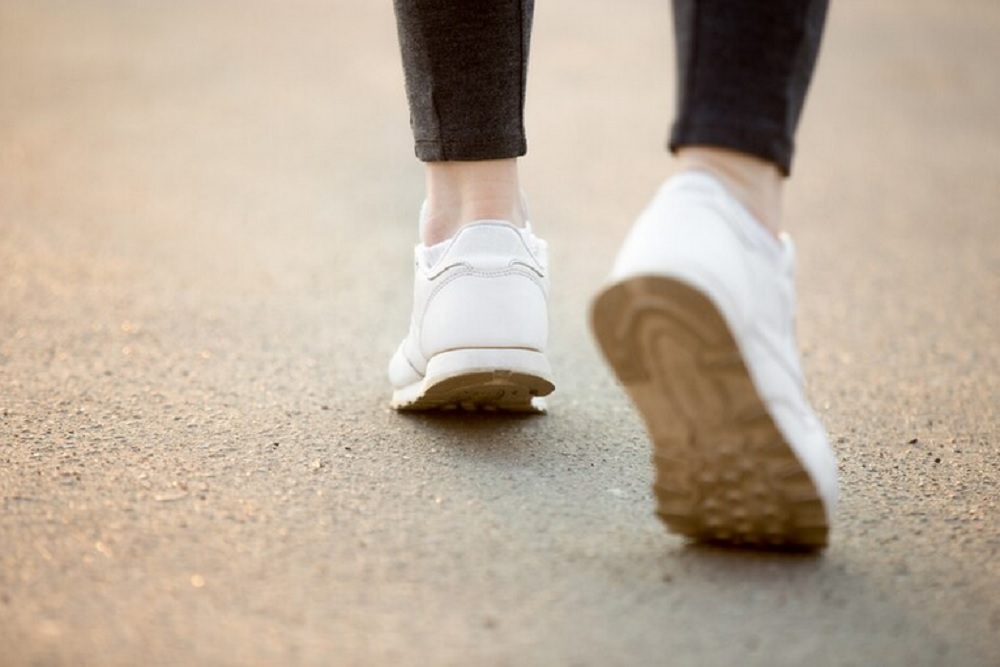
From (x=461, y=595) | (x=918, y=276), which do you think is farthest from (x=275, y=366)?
(x=918, y=276)

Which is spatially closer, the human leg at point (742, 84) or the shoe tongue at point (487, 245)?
the human leg at point (742, 84)

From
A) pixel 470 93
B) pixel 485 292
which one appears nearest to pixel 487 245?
pixel 485 292

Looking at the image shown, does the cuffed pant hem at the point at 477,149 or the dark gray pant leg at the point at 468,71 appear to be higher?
the dark gray pant leg at the point at 468,71

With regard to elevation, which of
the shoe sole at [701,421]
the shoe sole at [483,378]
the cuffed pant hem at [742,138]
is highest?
the cuffed pant hem at [742,138]

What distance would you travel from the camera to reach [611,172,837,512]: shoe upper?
3.11 feet

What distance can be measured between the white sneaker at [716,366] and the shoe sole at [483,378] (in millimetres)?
345

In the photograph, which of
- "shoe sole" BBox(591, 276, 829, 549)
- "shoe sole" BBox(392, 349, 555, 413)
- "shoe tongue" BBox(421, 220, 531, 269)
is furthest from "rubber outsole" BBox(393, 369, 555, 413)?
"shoe sole" BBox(591, 276, 829, 549)

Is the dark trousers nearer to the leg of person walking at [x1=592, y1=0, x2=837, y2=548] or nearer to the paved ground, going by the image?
the leg of person walking at [x1=592, y1=0, x2=837, y2=548]

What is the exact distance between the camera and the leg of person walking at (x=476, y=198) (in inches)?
53.1

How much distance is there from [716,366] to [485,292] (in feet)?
1.46

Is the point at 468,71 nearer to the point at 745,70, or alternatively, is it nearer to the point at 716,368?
the point at 745,70

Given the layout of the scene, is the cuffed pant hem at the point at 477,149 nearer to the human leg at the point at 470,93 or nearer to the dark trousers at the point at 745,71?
the human leg at the point at 470,93

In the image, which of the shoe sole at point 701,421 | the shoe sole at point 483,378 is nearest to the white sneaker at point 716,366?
the shoe sole at point 701,421

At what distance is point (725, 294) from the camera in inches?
37.4
